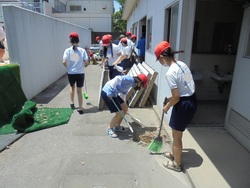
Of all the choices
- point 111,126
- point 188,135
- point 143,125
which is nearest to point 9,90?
point 111,126

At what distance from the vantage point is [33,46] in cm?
659

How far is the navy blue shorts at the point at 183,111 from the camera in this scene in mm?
2865

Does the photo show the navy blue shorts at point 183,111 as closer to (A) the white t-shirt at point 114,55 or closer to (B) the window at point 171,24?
(B) the window at point 171,24

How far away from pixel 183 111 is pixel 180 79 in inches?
17.3

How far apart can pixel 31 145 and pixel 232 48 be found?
566cm

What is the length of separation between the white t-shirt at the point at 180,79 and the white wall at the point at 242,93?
1.39m

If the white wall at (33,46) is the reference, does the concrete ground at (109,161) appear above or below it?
below

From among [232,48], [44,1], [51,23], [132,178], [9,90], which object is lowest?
[132,178]

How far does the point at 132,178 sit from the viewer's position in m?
3.07

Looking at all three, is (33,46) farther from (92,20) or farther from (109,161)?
(92,20)

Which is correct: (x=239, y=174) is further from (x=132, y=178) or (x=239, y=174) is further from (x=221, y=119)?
(x=221, y=119)

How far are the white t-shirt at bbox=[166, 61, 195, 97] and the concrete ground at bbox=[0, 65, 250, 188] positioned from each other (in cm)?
115

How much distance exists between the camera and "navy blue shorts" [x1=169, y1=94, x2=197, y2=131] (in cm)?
286

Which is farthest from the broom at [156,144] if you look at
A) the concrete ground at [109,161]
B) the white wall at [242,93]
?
the white wall at [242,93]
